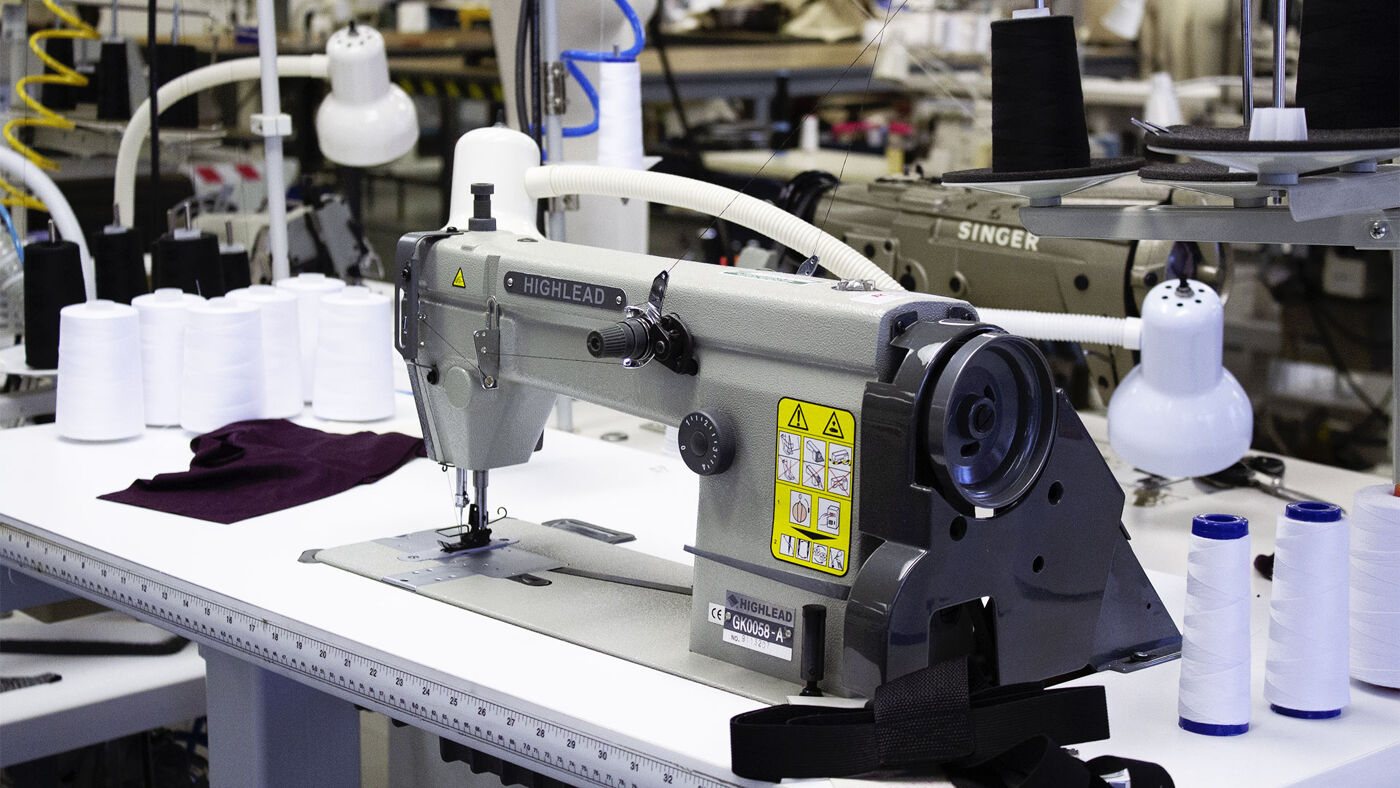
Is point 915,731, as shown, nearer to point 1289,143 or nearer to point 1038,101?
point 1289,143

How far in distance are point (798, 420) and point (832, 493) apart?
8cm

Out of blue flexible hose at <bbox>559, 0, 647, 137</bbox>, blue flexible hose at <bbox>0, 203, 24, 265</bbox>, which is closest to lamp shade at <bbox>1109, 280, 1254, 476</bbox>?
blue flexible hose at <bbox>559, 0, 647, 137</bbox>

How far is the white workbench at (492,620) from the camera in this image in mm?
1251

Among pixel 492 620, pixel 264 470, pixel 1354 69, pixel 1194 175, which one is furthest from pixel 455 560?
pixel 1354 69

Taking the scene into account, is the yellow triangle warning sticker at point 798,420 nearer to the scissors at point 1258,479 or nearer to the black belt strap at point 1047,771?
the black belt strap at point 1047,771

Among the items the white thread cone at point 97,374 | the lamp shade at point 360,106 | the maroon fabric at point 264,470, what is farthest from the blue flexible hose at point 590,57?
the white thread cone at point 97,374

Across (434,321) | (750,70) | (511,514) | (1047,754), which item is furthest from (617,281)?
(750,70)

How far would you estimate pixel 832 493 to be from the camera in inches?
51.3

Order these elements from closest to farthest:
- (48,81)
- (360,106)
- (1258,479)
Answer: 1. (1258,479)
2. (360,106)
3. (48,81)

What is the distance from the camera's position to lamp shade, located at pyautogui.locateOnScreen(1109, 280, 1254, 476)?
1933 millimetres

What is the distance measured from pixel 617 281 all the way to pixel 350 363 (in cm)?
91

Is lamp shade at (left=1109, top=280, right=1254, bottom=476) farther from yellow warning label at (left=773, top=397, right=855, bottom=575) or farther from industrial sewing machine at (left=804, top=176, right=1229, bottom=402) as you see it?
yellow warning label at (left=773, top=397, right=855, bottom=575)

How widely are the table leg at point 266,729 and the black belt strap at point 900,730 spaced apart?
69 cm

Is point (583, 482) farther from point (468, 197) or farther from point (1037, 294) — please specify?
point (1037, 294)
